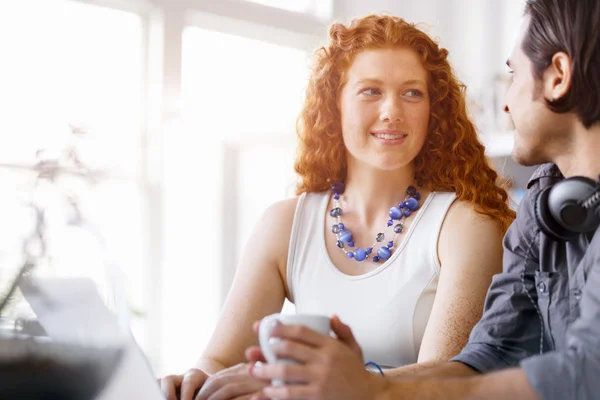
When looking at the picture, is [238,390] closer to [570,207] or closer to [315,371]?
[315,371]

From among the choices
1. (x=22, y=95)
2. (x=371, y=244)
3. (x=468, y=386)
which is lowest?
(x=468, y=386)

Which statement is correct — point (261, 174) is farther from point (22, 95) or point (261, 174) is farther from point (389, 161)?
point (389, 161)

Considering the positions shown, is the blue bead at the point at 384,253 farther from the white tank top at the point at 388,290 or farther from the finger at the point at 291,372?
the finger at the point at 291,372

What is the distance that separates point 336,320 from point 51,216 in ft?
1.25

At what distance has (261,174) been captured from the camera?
3783 millimetres

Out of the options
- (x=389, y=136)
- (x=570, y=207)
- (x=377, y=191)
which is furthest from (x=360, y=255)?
(x=570, y=207)

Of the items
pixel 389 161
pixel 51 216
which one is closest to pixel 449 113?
pixel 389 161

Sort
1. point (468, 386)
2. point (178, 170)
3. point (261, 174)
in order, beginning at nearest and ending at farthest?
point (468, 386), point (178, 170), point (261, 174)

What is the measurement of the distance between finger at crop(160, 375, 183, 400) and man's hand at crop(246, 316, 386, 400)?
0.33 m

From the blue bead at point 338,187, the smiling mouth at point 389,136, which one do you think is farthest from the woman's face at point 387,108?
the blue bead at point 338,187

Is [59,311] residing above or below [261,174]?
below

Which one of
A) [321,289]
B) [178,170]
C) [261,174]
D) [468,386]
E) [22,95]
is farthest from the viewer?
[261,174]

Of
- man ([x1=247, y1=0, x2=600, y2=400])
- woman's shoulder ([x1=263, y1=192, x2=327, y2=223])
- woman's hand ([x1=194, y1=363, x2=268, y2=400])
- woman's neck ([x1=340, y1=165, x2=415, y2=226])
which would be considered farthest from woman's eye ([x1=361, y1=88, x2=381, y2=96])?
woman's hand ([x1=194, y1=363, x2=268, y2=400])

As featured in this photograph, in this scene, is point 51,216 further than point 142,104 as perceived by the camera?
No
